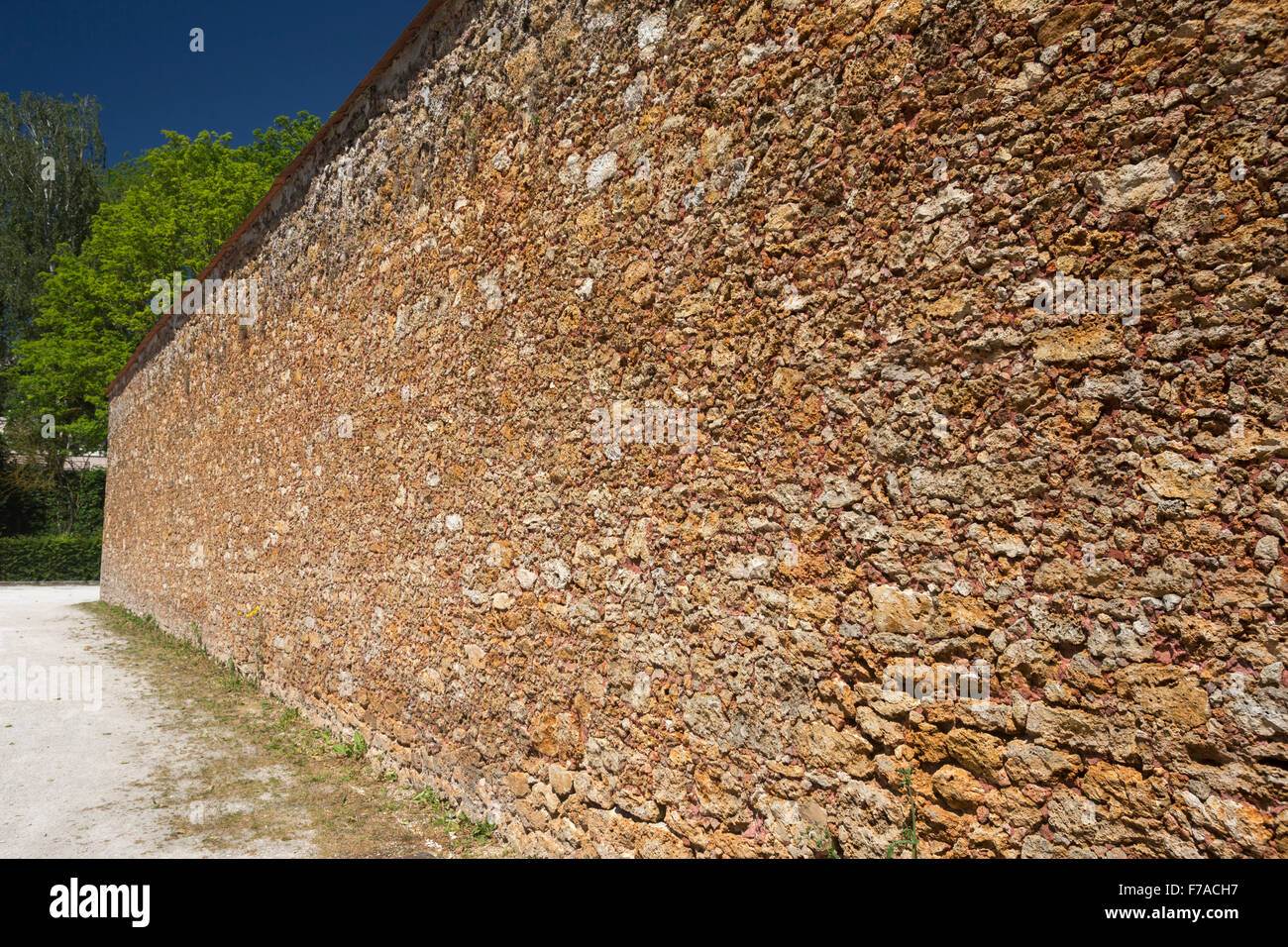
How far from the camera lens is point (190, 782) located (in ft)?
15.9

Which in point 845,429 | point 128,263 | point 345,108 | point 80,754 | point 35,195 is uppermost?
point 35,195

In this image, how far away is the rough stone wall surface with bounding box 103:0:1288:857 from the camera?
1713mm

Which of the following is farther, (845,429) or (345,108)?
(345,108)

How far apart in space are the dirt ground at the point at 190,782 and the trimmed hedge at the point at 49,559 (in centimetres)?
1792

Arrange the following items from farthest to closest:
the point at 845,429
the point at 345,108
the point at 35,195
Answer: the point at 35,195, the point at 345,108, the point at 845,429

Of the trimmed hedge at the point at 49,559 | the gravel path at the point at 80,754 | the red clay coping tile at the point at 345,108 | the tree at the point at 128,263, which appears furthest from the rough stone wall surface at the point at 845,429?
the trimmed hedge at the point at 49,559

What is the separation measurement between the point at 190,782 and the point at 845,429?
15.8ft

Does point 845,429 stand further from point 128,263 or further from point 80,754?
Answer: point 128,263

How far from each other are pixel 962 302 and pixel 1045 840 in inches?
55.6

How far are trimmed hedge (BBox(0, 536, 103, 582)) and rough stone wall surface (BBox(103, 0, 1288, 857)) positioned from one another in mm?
24015

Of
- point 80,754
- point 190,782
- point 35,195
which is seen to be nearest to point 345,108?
point 190,782

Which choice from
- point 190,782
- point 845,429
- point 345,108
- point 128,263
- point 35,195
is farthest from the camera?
point 35,195

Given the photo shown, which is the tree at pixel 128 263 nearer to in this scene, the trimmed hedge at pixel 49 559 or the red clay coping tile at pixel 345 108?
the trimmed hedge at pixel 49 559

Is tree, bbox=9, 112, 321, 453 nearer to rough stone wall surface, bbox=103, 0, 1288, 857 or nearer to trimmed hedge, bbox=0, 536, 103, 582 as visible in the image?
trimmed hedge, bbox=0, 536, 103, 582
